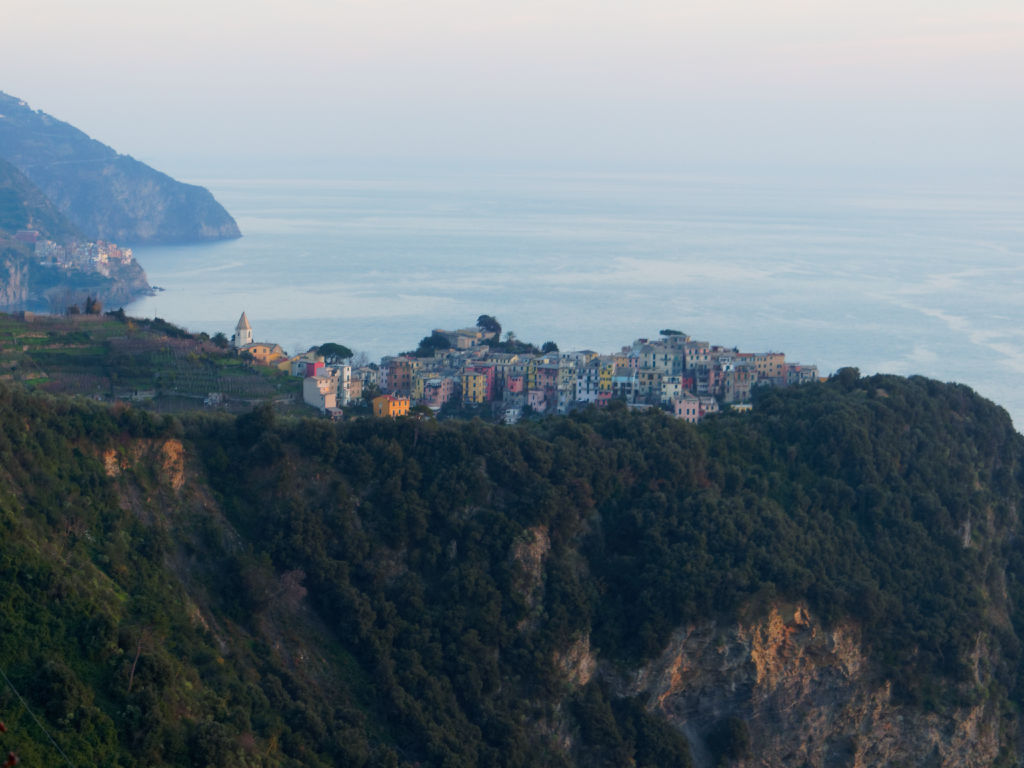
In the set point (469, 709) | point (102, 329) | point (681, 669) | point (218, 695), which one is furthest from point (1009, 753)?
point (102, 329)

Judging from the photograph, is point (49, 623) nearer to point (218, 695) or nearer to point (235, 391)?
point (218, 695)

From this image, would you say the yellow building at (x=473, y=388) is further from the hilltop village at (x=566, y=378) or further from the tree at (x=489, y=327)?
the tree at (x=489, y=327)

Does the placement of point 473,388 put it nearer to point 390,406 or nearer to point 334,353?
point 334,353

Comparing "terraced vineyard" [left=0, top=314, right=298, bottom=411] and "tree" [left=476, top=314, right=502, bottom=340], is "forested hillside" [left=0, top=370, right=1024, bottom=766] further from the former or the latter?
"tree" [left=476, top=314, right=502, bottom=340]

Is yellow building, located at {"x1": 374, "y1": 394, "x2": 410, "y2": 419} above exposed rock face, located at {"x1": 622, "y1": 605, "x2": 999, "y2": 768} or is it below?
above

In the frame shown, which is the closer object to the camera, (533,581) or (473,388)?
(533,581)

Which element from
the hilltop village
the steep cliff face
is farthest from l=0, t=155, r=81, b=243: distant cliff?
the hilltop village

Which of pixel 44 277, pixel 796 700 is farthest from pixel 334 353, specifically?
pixel 44 277
